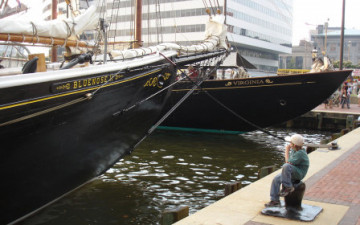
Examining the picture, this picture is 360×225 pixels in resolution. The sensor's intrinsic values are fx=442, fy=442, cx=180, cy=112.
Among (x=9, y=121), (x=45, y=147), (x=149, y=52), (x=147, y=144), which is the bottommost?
(x=147, y=144)

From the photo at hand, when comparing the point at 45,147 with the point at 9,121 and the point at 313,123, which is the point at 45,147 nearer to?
the point at 9,121

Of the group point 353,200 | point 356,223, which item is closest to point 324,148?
point 353,200

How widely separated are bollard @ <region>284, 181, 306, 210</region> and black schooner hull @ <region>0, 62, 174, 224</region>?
455 centimetres

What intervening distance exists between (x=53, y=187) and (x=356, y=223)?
6027 millimetres

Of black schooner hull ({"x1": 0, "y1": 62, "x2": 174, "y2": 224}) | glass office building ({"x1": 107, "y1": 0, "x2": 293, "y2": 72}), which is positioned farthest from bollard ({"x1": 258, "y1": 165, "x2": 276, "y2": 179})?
glass office building ({"x1": 107, "y1": 0, "x2": 293, "y2": 72})

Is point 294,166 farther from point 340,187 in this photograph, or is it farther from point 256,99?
point 256,99

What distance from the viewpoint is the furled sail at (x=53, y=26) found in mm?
10749

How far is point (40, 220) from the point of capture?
30.2 feet

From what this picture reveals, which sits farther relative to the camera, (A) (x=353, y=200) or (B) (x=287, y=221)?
(A) (x=353, y=200)

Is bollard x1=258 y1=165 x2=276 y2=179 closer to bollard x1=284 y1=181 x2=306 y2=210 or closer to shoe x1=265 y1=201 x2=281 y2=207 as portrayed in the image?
shoe x1=265 y1=201 x2=281 y2=207

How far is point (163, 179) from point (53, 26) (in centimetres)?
539

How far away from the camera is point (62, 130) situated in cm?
901

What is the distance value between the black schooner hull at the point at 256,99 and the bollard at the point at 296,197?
13.2m

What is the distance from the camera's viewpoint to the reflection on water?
32.4 feet
